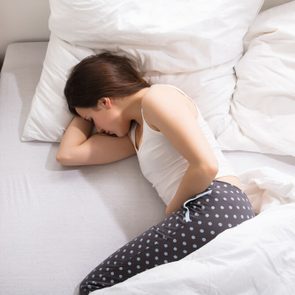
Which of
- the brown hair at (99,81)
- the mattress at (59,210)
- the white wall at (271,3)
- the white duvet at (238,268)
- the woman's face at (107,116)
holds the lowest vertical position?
the mattress at (59,210)

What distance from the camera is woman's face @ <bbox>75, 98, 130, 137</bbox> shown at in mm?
1216

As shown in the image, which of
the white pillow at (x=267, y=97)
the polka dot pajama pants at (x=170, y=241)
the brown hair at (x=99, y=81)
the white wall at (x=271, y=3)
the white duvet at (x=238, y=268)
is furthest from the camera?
the white wall at (x=271, y=3)

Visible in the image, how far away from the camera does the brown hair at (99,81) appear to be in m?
1.19

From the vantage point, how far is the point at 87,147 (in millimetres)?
1283

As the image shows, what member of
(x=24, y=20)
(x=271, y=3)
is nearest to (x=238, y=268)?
(x=271, y=3)

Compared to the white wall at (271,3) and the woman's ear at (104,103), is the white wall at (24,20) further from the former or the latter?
the woman's ear at (104,103)

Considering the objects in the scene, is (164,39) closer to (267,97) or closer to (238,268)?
(267,97)

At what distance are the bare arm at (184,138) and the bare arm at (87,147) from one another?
0.20 m

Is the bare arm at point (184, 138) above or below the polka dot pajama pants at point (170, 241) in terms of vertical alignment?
above

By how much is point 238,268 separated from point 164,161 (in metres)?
0.40

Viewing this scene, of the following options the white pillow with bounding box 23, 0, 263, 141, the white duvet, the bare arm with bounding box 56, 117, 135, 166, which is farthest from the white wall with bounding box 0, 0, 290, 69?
the white duvet

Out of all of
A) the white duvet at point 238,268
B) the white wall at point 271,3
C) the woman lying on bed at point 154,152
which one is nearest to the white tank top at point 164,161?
the woman lying on bed at point 154,152

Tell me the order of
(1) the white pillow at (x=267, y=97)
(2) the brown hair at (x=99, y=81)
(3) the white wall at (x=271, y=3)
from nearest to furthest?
(2) the brown hair at (x=99, y=81) → (1) the white pillow at (x=267, y=97) → (3) the white wall at (x=271, y=3)

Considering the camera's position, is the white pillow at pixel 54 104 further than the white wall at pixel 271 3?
No
